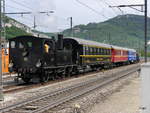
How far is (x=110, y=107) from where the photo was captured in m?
11.5

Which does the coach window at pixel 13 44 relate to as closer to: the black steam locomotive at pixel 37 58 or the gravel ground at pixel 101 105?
the black steam locomotive at pixel 37 58

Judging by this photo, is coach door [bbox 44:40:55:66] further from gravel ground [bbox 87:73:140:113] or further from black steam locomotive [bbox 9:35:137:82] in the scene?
gravel ground [bbox 87:73:140:113]

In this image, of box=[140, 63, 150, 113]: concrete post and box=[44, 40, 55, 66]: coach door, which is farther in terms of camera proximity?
box=[44, 40, 55, 66]: coach door

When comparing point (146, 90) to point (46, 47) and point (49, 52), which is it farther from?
point (49, 52)

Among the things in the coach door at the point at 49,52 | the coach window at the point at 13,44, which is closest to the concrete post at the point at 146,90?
the coach door at the point at 49,52

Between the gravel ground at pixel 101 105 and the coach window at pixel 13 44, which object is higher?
the coach window at pixel 13 44

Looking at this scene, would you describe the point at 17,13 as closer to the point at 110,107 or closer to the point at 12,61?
the point at 12,61

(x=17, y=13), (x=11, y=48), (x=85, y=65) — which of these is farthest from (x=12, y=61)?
(x=17, y=13)

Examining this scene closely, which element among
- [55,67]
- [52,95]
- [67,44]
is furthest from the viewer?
[67,44]

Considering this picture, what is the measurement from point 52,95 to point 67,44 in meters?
11.7

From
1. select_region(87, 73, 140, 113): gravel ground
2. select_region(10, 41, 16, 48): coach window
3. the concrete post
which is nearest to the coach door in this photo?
select_region(10, 41, 16, 48): coach window

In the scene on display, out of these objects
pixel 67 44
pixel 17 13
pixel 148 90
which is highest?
pixel 17 13

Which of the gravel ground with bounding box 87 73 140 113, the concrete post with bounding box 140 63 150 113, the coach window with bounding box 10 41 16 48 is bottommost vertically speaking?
the gravel ground with bounding box 87 73 140 113

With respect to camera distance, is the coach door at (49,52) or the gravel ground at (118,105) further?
the coach door at (49,52)
